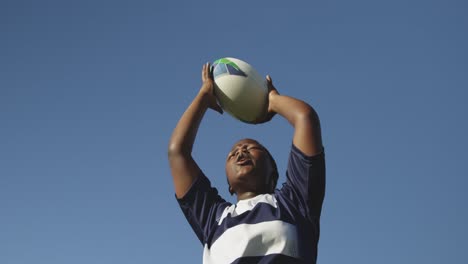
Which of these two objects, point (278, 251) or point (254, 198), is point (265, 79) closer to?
point (254, 198)

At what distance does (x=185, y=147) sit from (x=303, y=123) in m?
1.07

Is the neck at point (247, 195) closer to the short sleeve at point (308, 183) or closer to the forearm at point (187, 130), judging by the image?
the short sleeve at point (308, 183)

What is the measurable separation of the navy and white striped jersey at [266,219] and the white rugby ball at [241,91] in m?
0.77

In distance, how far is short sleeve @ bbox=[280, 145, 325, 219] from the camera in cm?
409

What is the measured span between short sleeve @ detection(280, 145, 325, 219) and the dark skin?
0.41 ft

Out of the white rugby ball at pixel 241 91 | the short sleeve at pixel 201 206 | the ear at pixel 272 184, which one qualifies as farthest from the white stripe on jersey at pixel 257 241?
the white rugby ball at pixel 241 91

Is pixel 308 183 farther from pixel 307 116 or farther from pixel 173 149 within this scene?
pixel 173 149

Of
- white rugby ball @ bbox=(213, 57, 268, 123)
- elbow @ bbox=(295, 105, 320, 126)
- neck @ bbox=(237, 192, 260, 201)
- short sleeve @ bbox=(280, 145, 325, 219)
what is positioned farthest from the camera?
white rugby ball @ bbox=(213, 57, 268, 123)

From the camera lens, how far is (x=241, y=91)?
491 cm

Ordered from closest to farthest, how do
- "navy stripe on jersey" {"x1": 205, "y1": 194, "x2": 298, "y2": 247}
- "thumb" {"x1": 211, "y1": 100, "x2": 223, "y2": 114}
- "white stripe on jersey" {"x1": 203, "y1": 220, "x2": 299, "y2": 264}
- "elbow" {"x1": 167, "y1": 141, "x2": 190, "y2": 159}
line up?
"white stripe on jersey" {"x1": 203, "y1": 220, "x2": 299, "y2": 264} < "navy stripe on jersey" {"x1": 205, "y1": 194, "x2": 298, "y2": 247} < "elbow" {"x1": 167, "y1": 141, "x2": 190, "y2": 159} < "thumb" {"x1": 211, "y1": 100, "x2": 223, "y2": 114}

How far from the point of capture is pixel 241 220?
4008 millimetres

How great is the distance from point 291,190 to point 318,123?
600 millimetres

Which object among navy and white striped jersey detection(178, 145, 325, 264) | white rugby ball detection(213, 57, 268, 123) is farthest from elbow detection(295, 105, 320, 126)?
white rugby ball detection(213, 57, 268, 123)

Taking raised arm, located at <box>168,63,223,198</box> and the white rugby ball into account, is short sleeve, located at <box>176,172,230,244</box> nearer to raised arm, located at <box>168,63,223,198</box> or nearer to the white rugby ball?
raised arm, located at <box>168,63,223,198</box>
